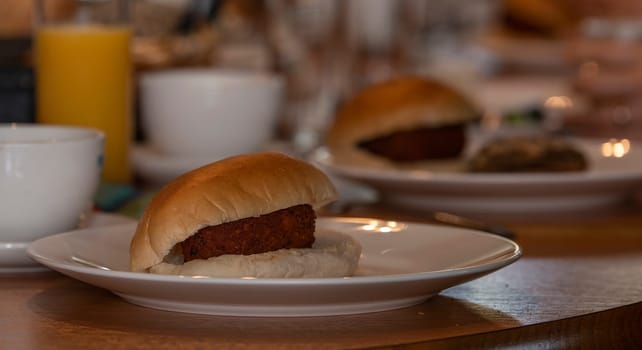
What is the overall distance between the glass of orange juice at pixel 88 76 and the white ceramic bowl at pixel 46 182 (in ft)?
1.52

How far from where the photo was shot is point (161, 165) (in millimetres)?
1720

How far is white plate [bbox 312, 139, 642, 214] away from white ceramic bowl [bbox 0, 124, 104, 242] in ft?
1.53

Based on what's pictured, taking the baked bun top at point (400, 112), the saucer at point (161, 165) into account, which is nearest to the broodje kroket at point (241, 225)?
the saucer at point (161, 165)

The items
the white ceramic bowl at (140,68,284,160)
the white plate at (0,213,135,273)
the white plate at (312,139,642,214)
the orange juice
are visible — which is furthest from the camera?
the white ceramic bowl at (140,68,284,160)

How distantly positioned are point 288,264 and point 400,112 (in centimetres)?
82

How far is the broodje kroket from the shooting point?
99 centimetres

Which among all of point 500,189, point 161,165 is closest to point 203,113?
point 161,165

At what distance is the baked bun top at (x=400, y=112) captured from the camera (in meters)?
1.79

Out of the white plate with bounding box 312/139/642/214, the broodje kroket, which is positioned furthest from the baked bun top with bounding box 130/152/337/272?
the white plate with bounding box 312/139/642/214

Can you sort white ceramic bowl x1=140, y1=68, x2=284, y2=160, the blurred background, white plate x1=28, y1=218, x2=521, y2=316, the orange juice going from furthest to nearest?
the blurred background → white ceramic bowl x1=140, y1=68, x2=284, y2=160 → the orange juice → white plate x1=28, y1=218, x2=521, y2=316

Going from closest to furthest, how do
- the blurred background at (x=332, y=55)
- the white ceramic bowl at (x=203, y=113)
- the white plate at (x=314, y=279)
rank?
1. the white plate at (x=314, y=279)
2. the white ceramic bowl at (x=203, y=113)
3. the blurred background at (x=332, y=55)

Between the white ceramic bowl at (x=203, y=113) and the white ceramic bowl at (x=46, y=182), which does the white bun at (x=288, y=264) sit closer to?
the white ceramic bowl at (x=46, y=182)

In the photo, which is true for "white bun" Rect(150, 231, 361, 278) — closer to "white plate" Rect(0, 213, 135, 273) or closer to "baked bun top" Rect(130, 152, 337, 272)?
"baked bun top" Rect(130, 152, 337, 272)

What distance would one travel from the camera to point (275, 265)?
1000mm
